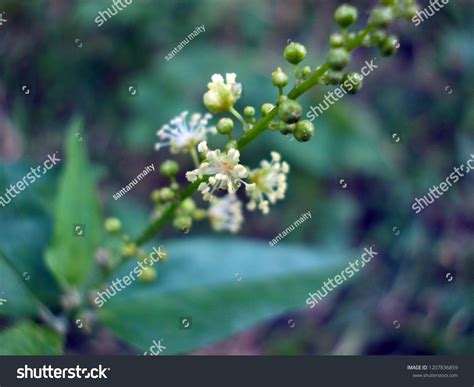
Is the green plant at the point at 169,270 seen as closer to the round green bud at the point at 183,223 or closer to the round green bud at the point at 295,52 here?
the round green bud at the point at 183,223

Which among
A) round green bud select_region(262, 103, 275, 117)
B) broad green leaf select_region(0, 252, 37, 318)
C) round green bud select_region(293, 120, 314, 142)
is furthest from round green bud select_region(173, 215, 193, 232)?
broad green leaf select_region(0, 252, 37, 318)

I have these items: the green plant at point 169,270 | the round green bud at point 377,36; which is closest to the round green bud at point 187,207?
the green plant at point 169,270

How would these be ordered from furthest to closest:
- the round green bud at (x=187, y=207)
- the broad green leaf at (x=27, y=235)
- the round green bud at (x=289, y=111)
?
the broad green leaf at (x=27, y=235), the round green bud at (x=187, y=207), the round green bud at (x=289, y=111)

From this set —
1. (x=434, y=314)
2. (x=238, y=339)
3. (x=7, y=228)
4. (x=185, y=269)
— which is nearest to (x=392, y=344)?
(x=434, y=314)

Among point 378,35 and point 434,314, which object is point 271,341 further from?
point 378,35

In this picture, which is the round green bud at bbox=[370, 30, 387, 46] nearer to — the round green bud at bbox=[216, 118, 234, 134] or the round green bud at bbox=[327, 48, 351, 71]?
the round green bud at bbox=[327, 48, 351, 71]

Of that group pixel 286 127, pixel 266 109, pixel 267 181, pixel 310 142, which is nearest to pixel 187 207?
pixel 267 181

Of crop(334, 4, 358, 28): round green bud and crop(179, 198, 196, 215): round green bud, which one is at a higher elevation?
crop(334, 4, 358, 28): round green bud

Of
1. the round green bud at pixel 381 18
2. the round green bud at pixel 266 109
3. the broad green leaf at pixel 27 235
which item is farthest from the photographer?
the broad green leaf at pixel 27 235
